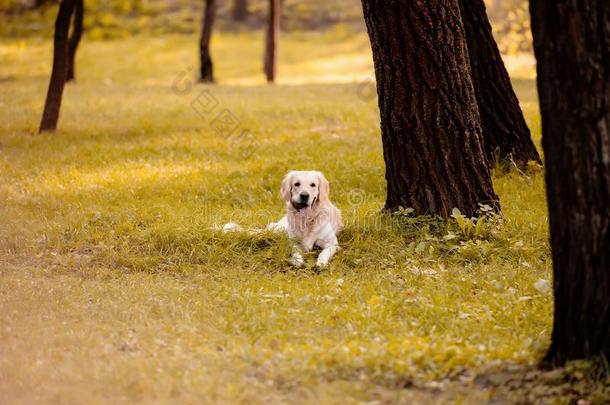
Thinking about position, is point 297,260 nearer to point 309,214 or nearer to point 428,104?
point 309,214

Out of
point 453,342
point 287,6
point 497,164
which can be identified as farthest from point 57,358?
point 287,6

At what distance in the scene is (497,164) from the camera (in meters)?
10.4

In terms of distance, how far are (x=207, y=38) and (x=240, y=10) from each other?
16.0 m

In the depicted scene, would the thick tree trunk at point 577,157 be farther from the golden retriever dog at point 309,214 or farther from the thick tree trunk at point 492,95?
the thick tree trunk at point 492,95

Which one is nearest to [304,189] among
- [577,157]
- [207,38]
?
[577,157]

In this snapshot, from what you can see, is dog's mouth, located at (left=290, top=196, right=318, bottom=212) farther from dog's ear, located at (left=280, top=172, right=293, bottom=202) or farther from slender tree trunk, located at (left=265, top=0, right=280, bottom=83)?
slender tree trunk, located at (left=265, top=0, right=280, bottom=83)

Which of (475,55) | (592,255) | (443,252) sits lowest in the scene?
(443,252)

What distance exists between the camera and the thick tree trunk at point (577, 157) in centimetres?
465

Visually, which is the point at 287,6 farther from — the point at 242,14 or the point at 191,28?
the point at 191,28

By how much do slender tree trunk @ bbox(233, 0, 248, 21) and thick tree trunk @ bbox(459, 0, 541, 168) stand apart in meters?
28.9

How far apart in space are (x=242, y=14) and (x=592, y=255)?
35162 mm

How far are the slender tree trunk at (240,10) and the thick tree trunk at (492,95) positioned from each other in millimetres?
28879

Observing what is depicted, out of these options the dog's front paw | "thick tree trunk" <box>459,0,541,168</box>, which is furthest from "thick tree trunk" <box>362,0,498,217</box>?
"thick tree trunk" <box>459,0,541,168</box>

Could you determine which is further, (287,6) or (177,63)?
(287,6)
